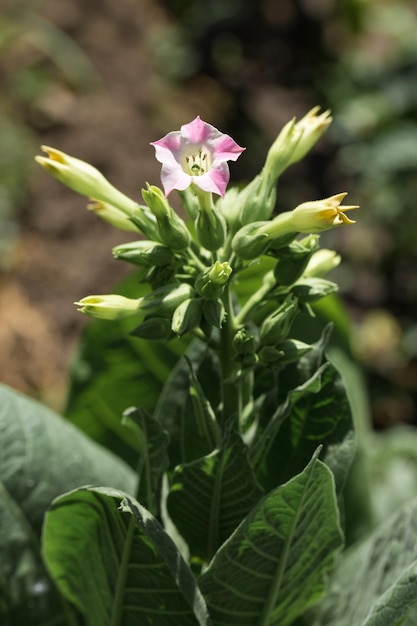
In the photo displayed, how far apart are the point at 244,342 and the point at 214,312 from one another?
0.19 ft

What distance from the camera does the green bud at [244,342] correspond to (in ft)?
3.85

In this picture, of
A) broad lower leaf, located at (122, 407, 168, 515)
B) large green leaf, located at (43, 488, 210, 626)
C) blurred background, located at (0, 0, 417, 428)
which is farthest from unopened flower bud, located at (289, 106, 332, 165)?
blurred background, located at (0, 0, 417, 428)

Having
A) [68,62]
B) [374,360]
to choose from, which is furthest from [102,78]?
[374,360]

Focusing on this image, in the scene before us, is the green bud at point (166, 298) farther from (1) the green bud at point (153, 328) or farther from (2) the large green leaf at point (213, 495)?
(2) the large green leaf at point (213, 495)

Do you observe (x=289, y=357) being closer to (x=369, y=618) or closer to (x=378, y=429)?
(x=369, y=618)

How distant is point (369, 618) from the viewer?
4.06 feet

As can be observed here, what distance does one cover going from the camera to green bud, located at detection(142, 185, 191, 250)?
3.86 feet

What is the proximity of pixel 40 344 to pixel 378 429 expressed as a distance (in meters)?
1.42

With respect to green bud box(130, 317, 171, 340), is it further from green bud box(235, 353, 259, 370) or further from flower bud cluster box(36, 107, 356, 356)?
green bud box(235, 353, 259, 370)

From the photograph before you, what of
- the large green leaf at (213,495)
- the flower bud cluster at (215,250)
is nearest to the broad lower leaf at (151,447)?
the large green leaf at (213,495)

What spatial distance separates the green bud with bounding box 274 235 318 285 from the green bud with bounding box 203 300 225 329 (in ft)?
0.36

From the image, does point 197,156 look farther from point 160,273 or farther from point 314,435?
point 314,435

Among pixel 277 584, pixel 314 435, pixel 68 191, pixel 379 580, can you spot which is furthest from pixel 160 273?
pixel 68 191

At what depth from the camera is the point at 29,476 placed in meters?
1.60
